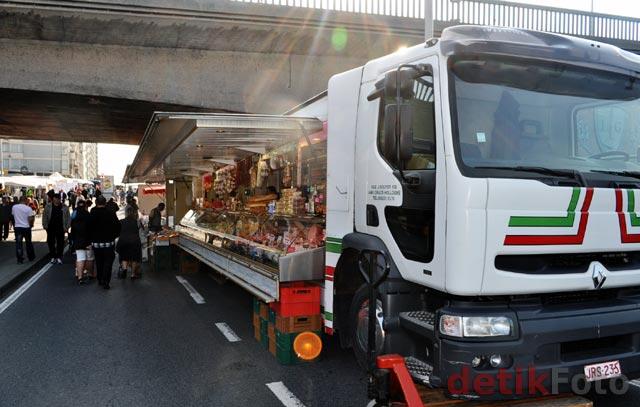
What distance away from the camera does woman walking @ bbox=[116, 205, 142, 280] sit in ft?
36.9

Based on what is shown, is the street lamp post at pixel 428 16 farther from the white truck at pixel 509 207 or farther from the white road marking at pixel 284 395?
the white road marking at pixel 284 395

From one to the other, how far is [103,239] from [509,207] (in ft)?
29.3

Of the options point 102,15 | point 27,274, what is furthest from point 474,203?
point 27,274

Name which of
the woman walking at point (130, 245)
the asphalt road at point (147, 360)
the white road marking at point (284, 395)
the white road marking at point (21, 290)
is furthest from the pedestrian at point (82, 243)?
the white road marking at point (284, 395)

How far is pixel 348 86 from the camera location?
16.3ft

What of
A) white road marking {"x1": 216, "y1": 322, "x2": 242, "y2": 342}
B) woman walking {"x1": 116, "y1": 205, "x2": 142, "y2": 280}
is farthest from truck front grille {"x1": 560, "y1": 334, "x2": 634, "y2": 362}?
woman walking {"x1": 116, "y1": 205, "x2": 142, "y2": 280}

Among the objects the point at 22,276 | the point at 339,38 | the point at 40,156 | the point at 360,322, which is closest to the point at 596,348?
the point at 360,322

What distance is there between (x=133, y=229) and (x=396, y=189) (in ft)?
29.0

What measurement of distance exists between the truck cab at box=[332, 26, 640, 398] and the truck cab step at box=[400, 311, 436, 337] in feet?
0.04

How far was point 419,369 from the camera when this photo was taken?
3713 mm

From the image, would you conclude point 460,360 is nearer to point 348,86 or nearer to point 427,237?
point 427,237

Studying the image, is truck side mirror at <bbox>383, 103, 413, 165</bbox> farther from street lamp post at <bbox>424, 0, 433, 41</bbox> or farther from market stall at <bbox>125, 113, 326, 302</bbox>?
street lamp post at <bbox>424, 0, 433, 41</bbox>

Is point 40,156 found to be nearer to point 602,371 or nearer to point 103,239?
point 103,239

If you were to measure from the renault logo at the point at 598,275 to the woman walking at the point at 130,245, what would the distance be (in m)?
9.61
